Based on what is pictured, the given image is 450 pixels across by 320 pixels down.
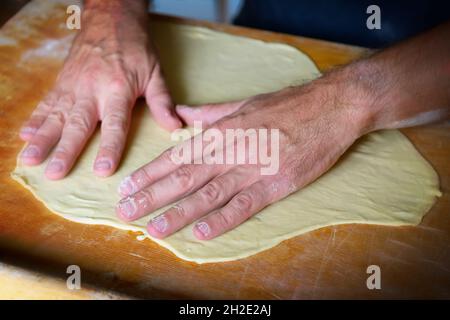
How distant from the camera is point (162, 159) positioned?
1.10 metres

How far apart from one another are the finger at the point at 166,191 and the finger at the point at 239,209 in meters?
0.07

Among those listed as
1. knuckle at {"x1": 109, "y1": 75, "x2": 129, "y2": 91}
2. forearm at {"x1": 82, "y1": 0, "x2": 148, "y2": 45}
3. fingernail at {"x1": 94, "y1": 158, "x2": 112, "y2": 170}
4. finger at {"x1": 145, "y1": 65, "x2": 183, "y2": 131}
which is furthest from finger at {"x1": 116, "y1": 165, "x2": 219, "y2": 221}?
forearm at {"x1": 82, "y1": 0, "x2": 148, "y2": 45}

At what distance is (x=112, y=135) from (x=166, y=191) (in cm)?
22

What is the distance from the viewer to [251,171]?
1087mm

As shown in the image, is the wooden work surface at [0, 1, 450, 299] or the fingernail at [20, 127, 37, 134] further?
the fingernail at [20, 127, 37, 134]

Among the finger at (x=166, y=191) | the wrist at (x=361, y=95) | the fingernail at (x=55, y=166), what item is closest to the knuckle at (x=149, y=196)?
the finger at (x=166, y=191)

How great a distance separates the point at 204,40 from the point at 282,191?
0.68 metres

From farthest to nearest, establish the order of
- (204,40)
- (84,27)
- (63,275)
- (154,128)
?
(204,40) → (84,27) → (154,128) → (63,275)

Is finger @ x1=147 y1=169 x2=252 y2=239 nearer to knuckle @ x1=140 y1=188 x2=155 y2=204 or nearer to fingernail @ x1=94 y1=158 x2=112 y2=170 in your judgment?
knuckle @ x1=140 y1=188 x2=155 y2=204

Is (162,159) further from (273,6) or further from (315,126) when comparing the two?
(273,6)

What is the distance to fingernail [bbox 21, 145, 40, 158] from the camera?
1.17 meters

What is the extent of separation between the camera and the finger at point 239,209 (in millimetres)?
1037

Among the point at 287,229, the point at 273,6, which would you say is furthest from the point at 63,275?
the point at 273,6

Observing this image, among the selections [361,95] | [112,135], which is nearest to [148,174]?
[112,135]
